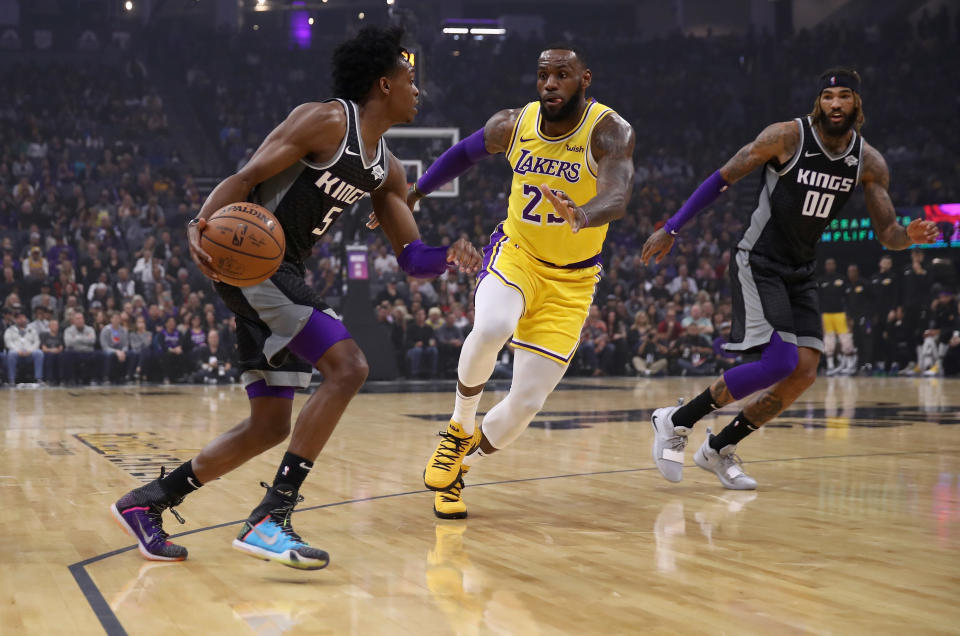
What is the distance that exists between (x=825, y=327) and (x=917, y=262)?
6.49 ft

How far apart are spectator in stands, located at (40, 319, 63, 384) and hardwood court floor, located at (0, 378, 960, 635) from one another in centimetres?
725

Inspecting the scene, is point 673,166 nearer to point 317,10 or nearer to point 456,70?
A: point 456,70

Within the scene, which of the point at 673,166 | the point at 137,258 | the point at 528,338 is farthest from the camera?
the point at 673,166

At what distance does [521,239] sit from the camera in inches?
199

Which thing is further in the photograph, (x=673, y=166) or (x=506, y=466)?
(x=673, y=166)

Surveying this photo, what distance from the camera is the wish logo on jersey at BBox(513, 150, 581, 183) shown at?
4.95 metres

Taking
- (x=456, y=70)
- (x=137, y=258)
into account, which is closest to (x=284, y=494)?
(x=137, y=258)

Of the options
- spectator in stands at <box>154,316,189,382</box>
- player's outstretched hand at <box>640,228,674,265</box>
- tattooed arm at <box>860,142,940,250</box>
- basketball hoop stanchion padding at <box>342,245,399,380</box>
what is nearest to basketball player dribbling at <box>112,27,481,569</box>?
player's outstretched hand at <box>640,228,674,265</box>

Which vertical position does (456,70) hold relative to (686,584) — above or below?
above

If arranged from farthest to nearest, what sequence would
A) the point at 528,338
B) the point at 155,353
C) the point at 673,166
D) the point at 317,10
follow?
the point at 317,10
the point at 673,166
the point at 155,353
the point at 528,338

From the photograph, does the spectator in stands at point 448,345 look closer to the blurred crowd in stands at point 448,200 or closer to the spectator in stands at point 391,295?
the blurred crowd in stands at point 448,200

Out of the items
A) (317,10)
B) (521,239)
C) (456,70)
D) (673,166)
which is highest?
(317,10)

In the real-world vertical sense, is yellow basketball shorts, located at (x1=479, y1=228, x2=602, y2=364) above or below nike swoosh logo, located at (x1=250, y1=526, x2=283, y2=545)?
above

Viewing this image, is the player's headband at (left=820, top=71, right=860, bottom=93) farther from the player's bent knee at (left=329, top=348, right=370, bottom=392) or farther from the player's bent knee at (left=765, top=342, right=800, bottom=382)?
the player's bent knee at (left=329, top=348, right=370, bottom=392)
